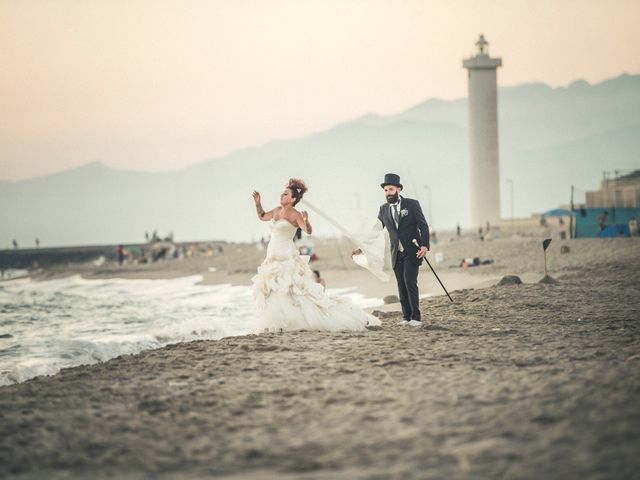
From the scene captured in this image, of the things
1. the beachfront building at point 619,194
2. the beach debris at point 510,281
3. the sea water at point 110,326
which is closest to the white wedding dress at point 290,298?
the sea water at point 110,326

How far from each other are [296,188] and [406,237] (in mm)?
1565

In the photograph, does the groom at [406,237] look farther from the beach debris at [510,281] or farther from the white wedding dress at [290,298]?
the beach debris at [510,281]

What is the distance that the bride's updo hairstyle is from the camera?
30.5 feet

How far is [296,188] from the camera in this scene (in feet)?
30.6

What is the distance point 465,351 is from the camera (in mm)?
7008

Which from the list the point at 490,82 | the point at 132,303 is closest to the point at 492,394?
the point at 132,303

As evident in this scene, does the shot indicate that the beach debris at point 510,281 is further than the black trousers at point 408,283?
Yes

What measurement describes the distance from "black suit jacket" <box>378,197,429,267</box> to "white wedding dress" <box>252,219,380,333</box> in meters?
0.99

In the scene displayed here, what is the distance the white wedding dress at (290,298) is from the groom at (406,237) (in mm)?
664

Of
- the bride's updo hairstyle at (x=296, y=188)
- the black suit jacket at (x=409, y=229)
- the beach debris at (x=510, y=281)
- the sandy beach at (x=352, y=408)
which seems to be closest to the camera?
the sandy beach at (x=352, y=408)

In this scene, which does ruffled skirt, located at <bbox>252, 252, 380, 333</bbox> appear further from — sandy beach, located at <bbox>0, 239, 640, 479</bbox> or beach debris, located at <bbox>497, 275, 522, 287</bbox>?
beach debris, located at <bbox>497, 275, 522, 287</bbox>

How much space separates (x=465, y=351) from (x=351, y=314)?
255 centimetres

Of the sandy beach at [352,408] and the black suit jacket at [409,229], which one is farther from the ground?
the black suit jacket at [409,229]

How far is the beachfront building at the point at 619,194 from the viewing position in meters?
43.7
